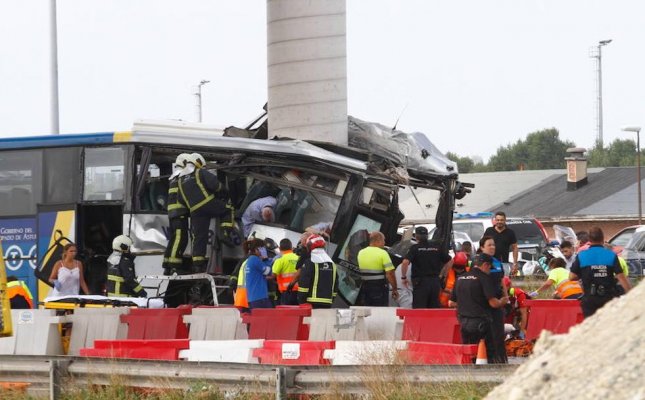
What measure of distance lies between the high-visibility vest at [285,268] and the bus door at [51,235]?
3323mm

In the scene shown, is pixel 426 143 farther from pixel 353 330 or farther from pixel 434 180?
pixel 353 330

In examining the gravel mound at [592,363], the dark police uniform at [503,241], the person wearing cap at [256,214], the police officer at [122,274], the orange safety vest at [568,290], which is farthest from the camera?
the dark police uniform at [503,241]

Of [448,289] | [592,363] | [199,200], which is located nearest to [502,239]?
[448,289]

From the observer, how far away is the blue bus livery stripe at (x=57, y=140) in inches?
728

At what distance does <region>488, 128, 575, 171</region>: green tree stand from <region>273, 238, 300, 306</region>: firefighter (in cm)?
10755

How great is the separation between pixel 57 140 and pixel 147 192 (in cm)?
152

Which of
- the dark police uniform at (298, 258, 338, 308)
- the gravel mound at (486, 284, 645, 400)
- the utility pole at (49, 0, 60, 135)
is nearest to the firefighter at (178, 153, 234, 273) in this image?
the dark police uniform at (298, 258, 338, 308)

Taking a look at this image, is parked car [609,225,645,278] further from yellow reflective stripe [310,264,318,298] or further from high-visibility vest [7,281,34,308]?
high-visibility vest [7,281,34,308]

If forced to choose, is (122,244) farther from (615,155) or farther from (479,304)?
(615,155)

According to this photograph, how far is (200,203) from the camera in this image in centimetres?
1742

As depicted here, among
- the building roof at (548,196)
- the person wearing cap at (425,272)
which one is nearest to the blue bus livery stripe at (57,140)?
the person wearing cap at (425,272)

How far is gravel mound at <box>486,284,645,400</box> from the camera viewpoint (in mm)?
5992

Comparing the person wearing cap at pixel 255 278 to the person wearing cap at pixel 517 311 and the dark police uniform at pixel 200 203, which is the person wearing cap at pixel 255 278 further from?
the person wearing cap at pixel 517 311

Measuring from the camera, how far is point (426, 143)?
69.7 ft
